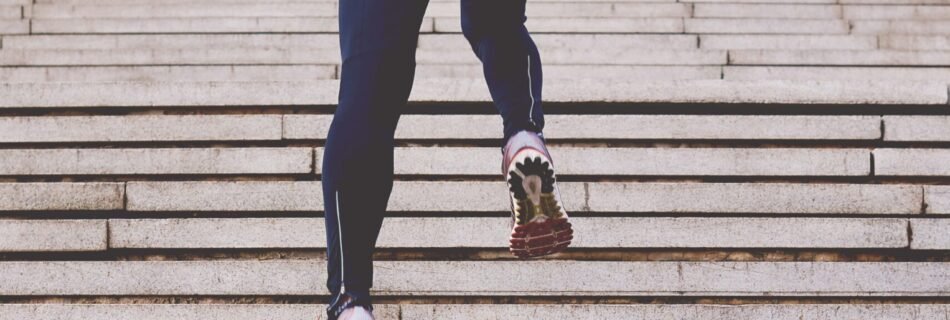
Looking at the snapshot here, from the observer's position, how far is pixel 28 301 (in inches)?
98.8

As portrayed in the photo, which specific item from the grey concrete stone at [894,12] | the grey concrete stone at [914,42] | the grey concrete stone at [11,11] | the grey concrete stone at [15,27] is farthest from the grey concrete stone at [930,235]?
the grey concrete stone at [11,11]

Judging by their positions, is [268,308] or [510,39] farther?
[268,308]

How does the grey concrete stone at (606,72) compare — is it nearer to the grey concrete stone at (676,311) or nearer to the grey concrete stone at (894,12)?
the grey concrete stone at (894,12)

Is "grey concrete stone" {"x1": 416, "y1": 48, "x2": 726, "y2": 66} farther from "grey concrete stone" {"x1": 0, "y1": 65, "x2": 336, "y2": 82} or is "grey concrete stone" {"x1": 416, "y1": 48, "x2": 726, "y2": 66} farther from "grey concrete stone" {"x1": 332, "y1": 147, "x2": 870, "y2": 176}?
"grey concrete stone" {"x1": 332, "y1": 147, "x2": 870, "y2": 176}

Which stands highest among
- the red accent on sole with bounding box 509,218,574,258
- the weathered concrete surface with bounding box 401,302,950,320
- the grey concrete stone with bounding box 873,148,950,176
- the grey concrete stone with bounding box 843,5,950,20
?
the grey concrete stone with bounding box 843,5,950,20

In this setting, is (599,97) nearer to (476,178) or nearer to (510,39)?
(476,178)

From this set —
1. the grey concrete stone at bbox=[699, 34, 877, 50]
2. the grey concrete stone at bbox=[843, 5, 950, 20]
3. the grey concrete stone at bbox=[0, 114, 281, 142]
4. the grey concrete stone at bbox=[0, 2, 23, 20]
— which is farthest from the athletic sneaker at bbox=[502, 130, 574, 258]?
the grey concrete stone at bbox=[0, 2, 23, 20]

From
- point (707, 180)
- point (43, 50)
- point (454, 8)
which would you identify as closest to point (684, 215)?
point (707, 180)

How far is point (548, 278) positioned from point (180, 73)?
247 cm

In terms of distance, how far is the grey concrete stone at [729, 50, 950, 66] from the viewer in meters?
4.12

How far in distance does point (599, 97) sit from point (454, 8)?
205 centimetres

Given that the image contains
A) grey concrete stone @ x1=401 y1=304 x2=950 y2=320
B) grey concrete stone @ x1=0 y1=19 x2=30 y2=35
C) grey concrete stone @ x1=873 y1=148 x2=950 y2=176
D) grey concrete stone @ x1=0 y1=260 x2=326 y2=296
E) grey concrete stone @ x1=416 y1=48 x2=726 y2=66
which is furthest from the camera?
grey concrete stone @ x1=0 y1=19 x2=30 y2=35

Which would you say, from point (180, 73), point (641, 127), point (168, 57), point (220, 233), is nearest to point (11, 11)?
point (168, 57)

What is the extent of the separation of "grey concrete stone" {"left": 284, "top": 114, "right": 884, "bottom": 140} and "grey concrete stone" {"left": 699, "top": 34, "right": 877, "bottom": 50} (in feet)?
5.26
